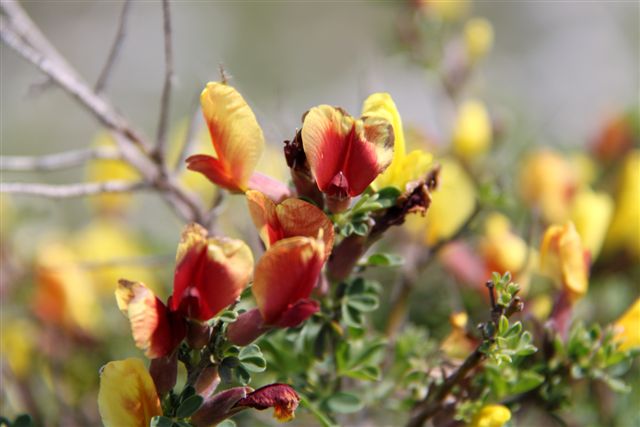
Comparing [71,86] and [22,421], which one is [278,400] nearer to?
[22,421]

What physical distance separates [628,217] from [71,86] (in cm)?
82

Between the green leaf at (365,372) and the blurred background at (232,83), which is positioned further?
the blurred background at (232,83)

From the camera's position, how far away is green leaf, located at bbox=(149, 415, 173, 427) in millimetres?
602

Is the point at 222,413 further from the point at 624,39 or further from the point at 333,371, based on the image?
the point at 624,39

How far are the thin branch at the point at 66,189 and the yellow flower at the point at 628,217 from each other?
0.71m

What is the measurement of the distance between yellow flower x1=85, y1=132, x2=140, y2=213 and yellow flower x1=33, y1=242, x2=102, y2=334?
0.90 ft

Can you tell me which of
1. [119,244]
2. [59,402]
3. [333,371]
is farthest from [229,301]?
[119,244]

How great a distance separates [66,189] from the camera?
0.91m

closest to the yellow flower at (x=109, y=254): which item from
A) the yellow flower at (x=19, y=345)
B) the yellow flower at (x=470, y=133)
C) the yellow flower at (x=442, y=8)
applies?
the yellow flower at (x=19, y=345)

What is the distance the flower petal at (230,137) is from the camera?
66 centimetres

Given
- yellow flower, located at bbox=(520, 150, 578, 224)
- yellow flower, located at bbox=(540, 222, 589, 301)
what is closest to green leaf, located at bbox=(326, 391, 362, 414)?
yellow flower, located at bbox=(540, 222, 589, 301)

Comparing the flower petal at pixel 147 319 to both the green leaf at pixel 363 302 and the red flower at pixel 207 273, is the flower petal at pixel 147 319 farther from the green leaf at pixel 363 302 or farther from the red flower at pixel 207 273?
the green leaf at pixel 363 302

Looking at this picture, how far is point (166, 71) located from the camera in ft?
2.82

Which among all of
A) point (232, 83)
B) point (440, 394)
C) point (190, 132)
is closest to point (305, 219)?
point (440, 394)
